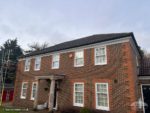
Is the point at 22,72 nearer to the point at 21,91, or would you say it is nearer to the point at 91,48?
the point at 21,91

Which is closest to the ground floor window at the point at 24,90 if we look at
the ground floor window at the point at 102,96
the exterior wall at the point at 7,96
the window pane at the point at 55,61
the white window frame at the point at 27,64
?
the white window frame at the point at 27,64

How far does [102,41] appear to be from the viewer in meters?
14.0

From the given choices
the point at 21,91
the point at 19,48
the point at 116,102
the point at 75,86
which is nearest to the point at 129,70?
the point at 116,102

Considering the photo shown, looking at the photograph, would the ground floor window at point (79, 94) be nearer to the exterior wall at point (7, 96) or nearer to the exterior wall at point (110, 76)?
the exterior wall at point (110, 76)

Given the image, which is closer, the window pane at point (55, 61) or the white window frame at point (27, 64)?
the window pane at point (55, 61)

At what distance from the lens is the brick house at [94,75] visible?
12.1m

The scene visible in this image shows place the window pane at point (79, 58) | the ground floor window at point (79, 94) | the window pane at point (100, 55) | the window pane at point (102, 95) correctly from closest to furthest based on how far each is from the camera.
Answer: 1. the window pane at point (102, 95)
2. the window pane at point (100, 55)
3. the ground floor window at point (79, 94)
4. the window pane at point (79, 58)

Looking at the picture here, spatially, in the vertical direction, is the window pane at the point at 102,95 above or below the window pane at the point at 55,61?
below

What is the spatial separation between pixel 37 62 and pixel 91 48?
8656mm

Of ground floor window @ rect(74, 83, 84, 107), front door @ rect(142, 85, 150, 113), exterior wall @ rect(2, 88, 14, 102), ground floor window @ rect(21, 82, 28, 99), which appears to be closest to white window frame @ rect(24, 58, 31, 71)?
ground floor window @ rect(21, 82, 28, 99)

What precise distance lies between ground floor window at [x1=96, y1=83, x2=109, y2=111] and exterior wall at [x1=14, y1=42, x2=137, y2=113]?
1.20 feet

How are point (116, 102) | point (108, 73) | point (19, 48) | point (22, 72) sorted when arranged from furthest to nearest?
1. point (19, 48)
2. point (22, 72)
3. point (108, 73)
4. point (116, 102)

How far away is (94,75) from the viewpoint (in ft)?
45.4

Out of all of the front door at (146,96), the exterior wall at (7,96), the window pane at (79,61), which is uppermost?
the window pane at (79,61)
